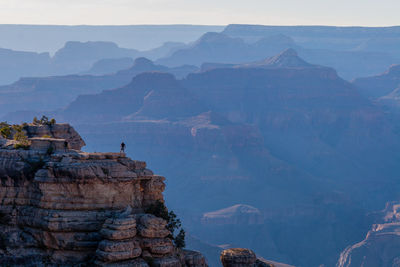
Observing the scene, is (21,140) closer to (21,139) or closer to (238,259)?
(21,139)

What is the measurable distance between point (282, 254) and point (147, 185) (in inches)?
5735

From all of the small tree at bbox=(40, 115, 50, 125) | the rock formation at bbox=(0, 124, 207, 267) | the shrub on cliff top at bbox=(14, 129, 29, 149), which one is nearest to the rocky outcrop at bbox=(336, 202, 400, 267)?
the small tree at bbox=(40, 115, 50, 125)

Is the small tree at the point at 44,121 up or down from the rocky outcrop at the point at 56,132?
up

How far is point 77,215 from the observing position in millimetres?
44500

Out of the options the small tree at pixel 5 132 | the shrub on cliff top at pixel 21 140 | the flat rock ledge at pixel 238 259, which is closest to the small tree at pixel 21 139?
the shrub on cliff top at pixel 21 140

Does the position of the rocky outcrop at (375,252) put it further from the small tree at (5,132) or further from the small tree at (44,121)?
the small tree at (5,132)

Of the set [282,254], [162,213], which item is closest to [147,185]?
[162,213]

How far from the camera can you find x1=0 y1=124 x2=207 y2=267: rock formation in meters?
43.7

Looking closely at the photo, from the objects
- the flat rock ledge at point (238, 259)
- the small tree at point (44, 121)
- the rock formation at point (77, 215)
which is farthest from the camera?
the small tree at point (44, 121)

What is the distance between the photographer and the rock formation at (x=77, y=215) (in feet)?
143

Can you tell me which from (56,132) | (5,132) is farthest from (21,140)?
(5,132)

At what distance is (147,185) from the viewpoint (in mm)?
48125

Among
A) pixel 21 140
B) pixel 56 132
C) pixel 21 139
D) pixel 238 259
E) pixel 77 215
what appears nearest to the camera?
pixel 77 215

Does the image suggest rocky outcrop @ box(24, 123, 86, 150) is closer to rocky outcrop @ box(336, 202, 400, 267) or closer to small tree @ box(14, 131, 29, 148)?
small tree @ box(14, 131, 29, 148)
